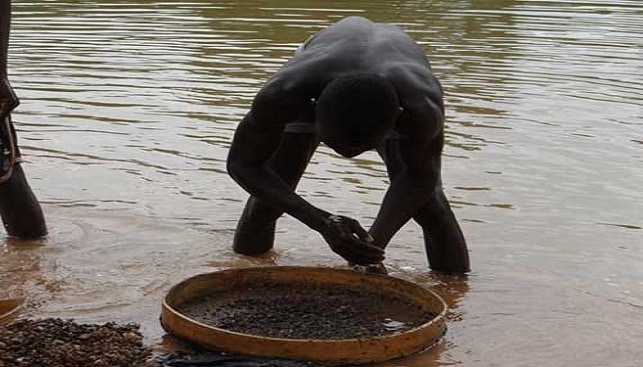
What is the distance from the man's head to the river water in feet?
2.83

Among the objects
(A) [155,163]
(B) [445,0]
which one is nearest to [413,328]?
(A) [155,163]

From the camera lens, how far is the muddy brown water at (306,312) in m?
4.48

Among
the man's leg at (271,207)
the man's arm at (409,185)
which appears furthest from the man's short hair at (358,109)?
the man's leg at (271,207)

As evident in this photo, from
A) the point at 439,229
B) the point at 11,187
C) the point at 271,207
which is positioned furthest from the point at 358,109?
the point at 11,187

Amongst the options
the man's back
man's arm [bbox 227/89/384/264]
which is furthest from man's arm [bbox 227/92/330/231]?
the man's back

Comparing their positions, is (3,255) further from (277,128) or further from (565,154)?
(565,154)

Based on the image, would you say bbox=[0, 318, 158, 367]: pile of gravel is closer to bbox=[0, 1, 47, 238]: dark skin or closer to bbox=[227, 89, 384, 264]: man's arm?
bbox=[227, 89, 384, 264]: man's arm

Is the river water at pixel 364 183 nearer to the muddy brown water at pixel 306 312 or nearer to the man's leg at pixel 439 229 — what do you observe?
the man's leg at pixel 439 229

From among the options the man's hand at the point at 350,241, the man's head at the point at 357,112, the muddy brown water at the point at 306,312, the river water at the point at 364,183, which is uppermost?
the man's head at the point at 357,112

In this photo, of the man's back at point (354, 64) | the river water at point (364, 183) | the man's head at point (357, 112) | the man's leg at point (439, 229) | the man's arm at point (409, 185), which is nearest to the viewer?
the man's head at point (357, 112)

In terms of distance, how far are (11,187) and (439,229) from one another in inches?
81.3

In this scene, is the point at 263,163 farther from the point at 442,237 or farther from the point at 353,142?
the point at 442,237

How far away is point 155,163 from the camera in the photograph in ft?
25.1

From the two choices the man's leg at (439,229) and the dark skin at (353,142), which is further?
the man's leg at (439,229)
